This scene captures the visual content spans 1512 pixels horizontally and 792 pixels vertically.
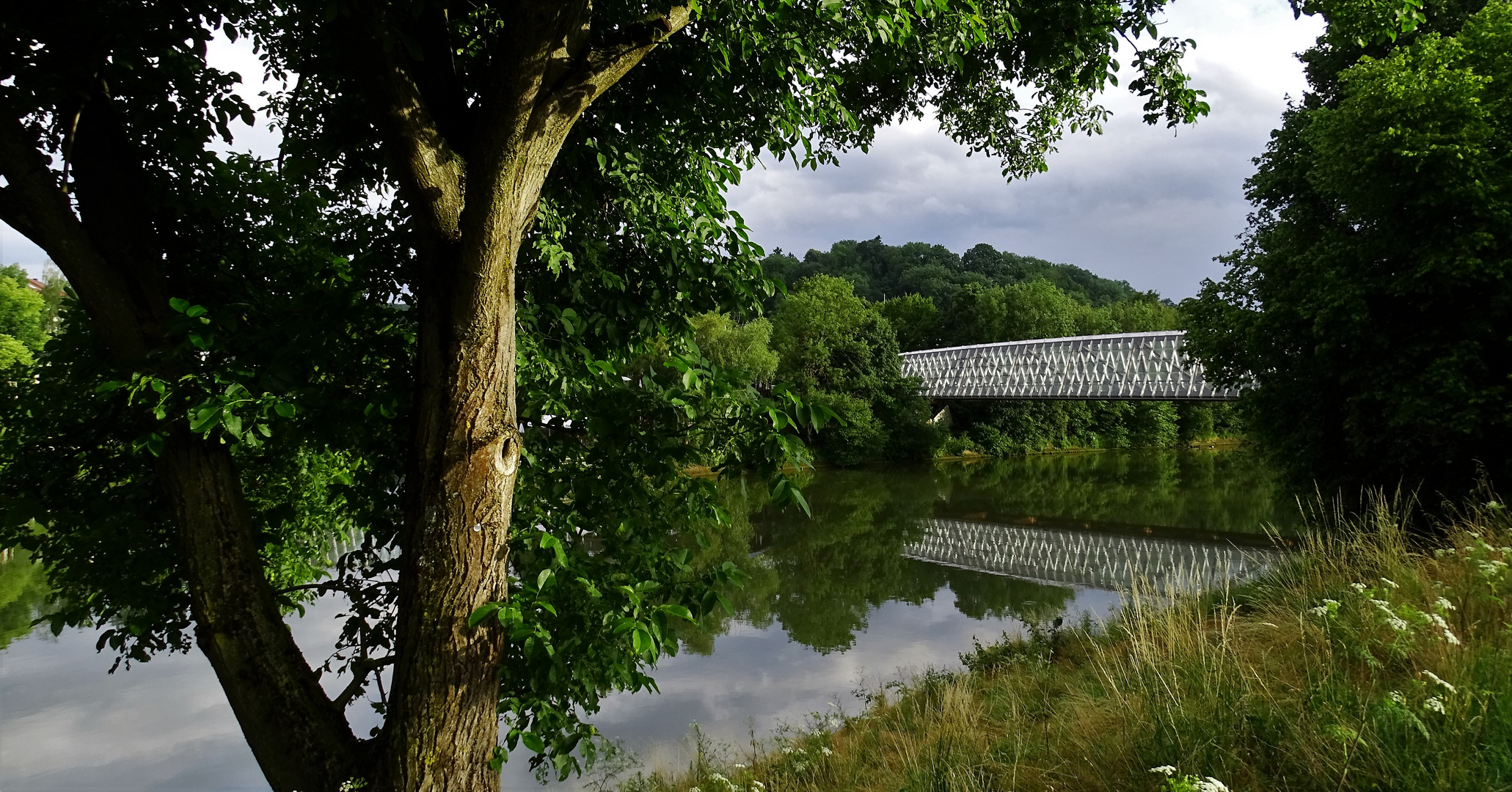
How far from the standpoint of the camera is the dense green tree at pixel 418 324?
2.75 m

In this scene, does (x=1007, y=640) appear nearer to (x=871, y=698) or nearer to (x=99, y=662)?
(x=871, y=698)

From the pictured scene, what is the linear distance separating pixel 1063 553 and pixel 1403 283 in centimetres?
843

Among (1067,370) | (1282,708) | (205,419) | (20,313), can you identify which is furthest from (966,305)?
(205,419)

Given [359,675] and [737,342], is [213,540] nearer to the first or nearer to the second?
[359,675]

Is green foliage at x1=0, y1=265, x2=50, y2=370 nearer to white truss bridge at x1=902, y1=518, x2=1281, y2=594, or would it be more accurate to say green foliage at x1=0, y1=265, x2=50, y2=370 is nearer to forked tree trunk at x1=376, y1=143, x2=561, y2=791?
white truss bridge at x1=902, y1=518, x2=1281, y2=594

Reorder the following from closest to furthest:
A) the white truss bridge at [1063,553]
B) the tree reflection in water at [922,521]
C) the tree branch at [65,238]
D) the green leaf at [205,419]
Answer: the green leaf at [205,419] → the tree branch at [65,238] → the tree reflection in water at [922,521] → the white truss bridge at [1063,553]

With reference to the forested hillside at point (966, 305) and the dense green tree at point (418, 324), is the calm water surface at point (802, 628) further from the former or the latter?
the forested hillside at point (966, 305)

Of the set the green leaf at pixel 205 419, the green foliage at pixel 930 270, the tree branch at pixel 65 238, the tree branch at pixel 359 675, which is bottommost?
the tree branch at pixel 359 675

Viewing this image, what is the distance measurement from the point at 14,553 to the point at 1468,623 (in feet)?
75.0

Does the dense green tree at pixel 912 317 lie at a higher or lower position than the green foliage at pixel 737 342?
higher

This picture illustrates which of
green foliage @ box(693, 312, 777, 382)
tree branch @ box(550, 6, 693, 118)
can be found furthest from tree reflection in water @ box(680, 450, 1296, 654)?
green foliage @ box(693, 312, 777, 382)

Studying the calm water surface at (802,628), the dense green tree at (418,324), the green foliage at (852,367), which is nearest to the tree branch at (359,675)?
the dense green tree at (418,324)

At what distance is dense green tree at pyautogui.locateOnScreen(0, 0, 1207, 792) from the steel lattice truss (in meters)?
33.7

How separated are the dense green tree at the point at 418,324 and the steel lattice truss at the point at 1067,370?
3368cm
